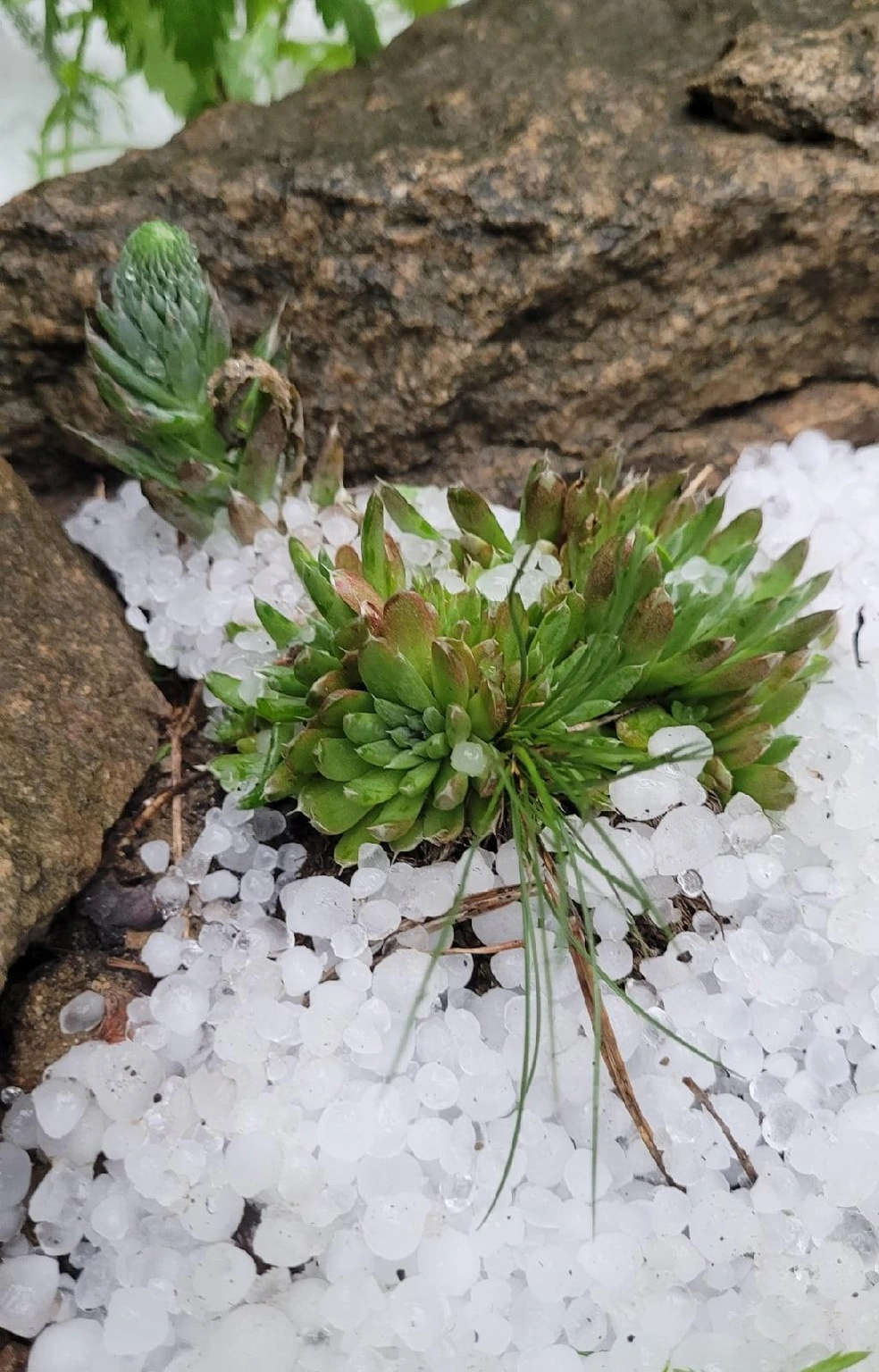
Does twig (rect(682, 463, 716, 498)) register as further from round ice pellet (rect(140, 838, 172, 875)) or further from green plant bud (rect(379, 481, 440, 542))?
round ice pellet (rect(140, 838, 172, 875))

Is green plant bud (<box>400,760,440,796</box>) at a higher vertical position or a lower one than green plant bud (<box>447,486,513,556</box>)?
lower

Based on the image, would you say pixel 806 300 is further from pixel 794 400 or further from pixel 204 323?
pixel 204 323

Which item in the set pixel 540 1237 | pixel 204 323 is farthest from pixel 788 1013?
pixel 204 323

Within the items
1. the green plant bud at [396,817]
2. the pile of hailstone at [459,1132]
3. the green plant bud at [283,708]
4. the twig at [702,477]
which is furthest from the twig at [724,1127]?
the twig at [702,477]

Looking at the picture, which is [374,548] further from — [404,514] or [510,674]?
[510,674]

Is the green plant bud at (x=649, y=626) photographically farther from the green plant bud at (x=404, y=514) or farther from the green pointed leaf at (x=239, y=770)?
the green pointed leaf at (x=239, y=770)

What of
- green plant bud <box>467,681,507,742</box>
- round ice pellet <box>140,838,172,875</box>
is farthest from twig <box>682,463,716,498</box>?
round ice pellet <box>140,838,172,875</box>
